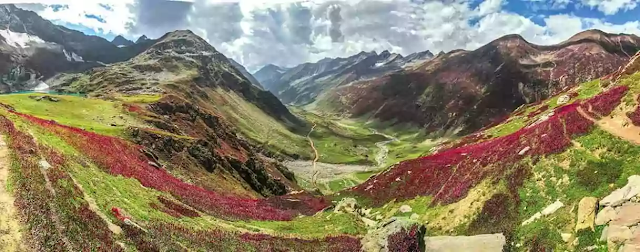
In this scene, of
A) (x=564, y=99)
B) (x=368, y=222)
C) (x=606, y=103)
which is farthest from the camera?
(x=564, y=99)

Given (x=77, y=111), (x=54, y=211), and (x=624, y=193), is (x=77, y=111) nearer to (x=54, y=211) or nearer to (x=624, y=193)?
(x=54, y=211)

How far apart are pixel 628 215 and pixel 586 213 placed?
2361 mm

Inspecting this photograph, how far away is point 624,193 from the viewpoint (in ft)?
88.6

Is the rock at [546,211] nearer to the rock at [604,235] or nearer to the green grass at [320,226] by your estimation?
the rock at [604,235]

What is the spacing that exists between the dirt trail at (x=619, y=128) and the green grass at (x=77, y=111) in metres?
69.4

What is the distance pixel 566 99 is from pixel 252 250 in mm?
72270

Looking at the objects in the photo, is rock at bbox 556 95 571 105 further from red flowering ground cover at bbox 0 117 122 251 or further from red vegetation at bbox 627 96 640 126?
red flowering ground cover at bbox 0 117 122 251

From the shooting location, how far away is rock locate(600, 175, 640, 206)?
26.5m

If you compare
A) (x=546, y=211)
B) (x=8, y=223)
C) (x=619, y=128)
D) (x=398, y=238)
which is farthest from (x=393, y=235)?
(x=8, y=223)

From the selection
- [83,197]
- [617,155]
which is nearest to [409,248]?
[617,155]

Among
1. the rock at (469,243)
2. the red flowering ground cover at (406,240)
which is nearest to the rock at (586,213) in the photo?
the rock at (469,243)

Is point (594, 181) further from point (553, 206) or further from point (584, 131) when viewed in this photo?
point (584, 131)

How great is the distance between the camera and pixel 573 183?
31.5 meters

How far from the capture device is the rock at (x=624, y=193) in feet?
86.8
